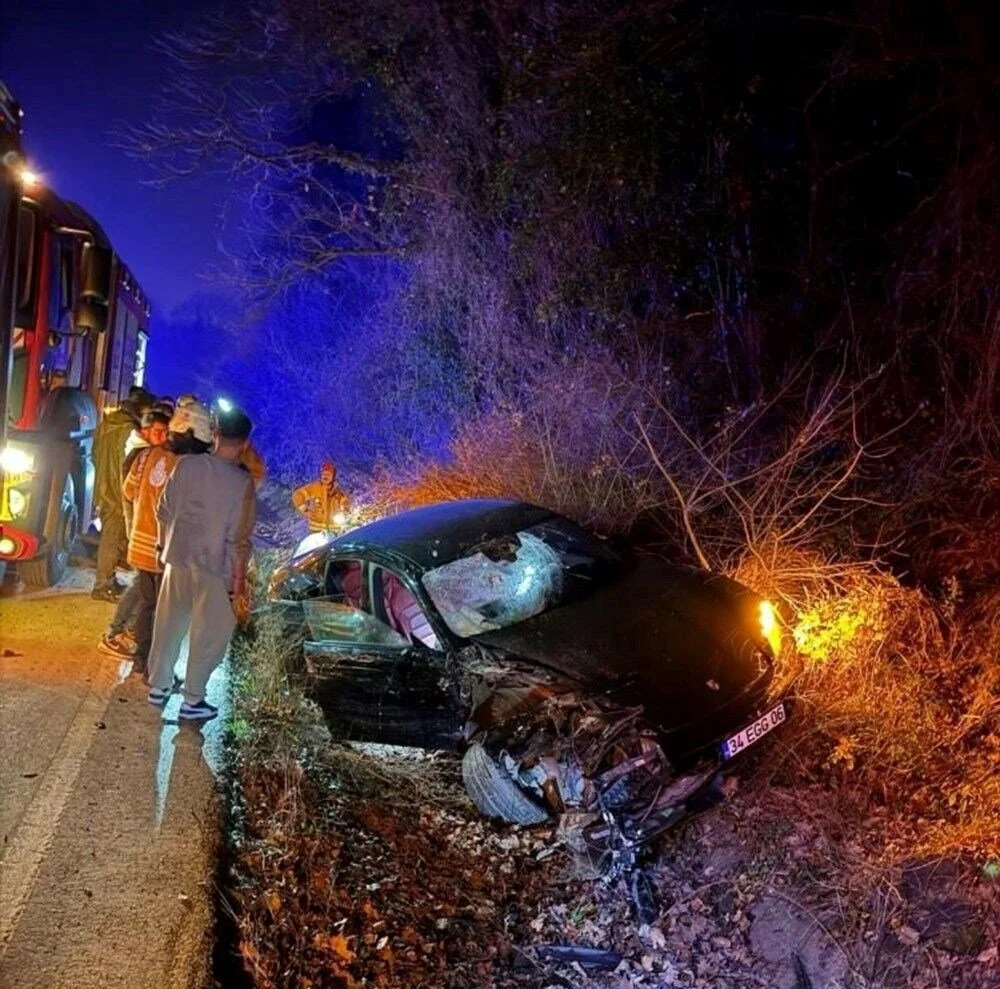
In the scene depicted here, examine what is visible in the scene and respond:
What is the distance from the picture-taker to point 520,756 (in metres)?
4.13

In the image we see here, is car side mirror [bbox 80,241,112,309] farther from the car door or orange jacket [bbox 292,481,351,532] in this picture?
the car door

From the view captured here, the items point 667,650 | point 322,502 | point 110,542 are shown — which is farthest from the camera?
point 322,502

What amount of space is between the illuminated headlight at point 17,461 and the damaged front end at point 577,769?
3909 millimetres

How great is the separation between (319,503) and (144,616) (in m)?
3.13

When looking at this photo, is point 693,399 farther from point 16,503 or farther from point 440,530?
point 16,503

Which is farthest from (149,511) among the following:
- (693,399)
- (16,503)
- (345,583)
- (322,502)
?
(693,399)

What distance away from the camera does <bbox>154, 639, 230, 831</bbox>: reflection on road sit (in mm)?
3896

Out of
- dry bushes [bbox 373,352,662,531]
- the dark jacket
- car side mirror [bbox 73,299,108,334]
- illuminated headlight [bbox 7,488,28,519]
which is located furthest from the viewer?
dry bushes [bbox 373,352,662,531]

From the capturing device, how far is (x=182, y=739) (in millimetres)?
4402

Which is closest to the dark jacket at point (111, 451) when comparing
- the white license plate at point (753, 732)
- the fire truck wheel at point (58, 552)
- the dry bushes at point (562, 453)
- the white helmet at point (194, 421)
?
the fire truck wheel at point (58, 552)

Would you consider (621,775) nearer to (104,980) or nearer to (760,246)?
(104,980)

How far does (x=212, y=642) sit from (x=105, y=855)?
4.39 feet

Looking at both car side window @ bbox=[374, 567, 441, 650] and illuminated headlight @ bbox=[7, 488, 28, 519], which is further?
illuminated headlight @ bbox=[7, 488, 28, 519]

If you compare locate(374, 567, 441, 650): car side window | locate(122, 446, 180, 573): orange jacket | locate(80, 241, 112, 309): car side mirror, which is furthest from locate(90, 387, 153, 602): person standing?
locate(374, 567, 441, 650): car side window
